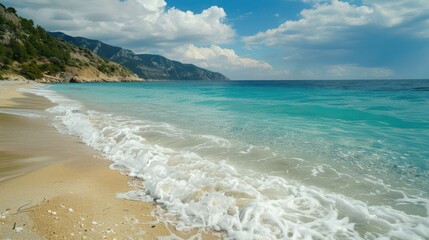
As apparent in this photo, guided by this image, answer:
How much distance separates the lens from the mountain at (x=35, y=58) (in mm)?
83375

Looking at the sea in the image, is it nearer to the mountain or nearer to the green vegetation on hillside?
the mountain

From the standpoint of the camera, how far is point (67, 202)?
4.93 m

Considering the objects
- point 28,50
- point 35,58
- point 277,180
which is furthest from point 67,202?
point 35,58

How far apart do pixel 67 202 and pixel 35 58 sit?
391ft

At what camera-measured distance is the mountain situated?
8338cm

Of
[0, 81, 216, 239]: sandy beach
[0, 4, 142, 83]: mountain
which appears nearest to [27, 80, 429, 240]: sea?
[0, 81, 216, 239]: sandy beach

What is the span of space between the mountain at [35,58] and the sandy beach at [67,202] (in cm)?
8250

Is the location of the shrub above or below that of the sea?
above

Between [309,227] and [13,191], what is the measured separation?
5.97 m

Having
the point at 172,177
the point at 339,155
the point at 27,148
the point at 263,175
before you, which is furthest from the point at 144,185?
the point at 339,155

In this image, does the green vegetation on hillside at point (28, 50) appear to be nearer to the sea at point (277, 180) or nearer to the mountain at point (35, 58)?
the mountain at point (35, 58)

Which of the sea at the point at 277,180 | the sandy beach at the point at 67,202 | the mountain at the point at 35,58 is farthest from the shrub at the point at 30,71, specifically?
the sandy beach at the point at 67,202

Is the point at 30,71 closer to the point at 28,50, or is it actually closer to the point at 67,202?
the point at 28,50

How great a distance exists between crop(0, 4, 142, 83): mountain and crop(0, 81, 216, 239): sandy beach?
3248 inches
